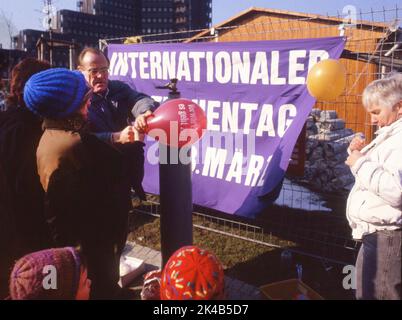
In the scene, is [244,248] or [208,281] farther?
[244,248]

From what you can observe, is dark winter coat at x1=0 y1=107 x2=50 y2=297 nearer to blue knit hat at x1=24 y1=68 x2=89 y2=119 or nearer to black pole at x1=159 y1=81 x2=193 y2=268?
blue knit hat at x1=24 y1=68 x2=89 y2=119

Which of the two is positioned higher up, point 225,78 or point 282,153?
point 225,78

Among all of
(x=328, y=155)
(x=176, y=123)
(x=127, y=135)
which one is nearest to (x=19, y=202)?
(x=127, y=135)

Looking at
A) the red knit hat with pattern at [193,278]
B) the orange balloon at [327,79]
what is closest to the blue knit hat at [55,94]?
the red knit hat with pattern at [193,278]

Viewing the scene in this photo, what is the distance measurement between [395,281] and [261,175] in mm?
2295

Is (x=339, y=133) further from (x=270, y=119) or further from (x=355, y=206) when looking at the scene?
(x=355, y=206)

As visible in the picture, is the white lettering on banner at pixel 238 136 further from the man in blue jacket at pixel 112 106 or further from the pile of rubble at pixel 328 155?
the pile of rubble at pixel 328 155

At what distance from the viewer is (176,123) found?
2.90 meters

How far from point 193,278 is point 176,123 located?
1448mm

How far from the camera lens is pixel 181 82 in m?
5.34

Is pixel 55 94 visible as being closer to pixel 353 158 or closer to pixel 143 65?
pixel 353 158

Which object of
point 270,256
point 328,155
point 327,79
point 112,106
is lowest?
point 270,256
